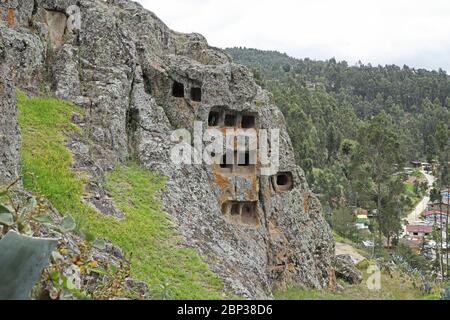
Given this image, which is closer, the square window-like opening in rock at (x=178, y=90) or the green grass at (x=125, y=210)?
the green grass at (x=125, y=210)

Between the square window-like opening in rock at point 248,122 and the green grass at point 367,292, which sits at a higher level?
the square window-like opening in rock at point 248,122

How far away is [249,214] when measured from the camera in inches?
995

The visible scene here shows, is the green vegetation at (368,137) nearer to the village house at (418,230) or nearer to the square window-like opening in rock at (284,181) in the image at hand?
the village house at (418,230)

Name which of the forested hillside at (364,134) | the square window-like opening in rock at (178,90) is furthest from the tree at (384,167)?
the square window-like opening in rock at (178,90)

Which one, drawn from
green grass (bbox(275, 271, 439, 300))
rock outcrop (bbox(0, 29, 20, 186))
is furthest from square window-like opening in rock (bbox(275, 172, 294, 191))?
rock outcrop (bbox(0, 29, 20, 186))

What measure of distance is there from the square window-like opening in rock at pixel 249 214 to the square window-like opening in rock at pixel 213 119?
156 inches

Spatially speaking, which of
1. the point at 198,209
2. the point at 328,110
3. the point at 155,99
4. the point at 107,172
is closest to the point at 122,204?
the point at 107,172

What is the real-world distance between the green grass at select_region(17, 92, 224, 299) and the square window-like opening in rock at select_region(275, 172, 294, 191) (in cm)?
1006

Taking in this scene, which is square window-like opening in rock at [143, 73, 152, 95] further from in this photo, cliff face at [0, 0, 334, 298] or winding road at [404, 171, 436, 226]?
winding road at [404, 171, 436, 226]

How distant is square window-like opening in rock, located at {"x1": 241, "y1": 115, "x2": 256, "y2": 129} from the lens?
26.0 meters

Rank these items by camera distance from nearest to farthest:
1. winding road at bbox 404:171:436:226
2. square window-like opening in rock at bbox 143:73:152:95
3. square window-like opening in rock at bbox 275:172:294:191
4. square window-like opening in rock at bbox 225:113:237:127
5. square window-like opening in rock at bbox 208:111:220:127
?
square window-like opening in rock at bbox 143:73:152:95, square window-like opening in rock at bbox 208:111:220:127, square window-like opening in rock at bbox 225:113:237:127, square window-like opening in rock at bbox 275:172:294:191, winding road at bbox 404:171:436:226

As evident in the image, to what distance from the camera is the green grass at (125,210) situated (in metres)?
11.9
